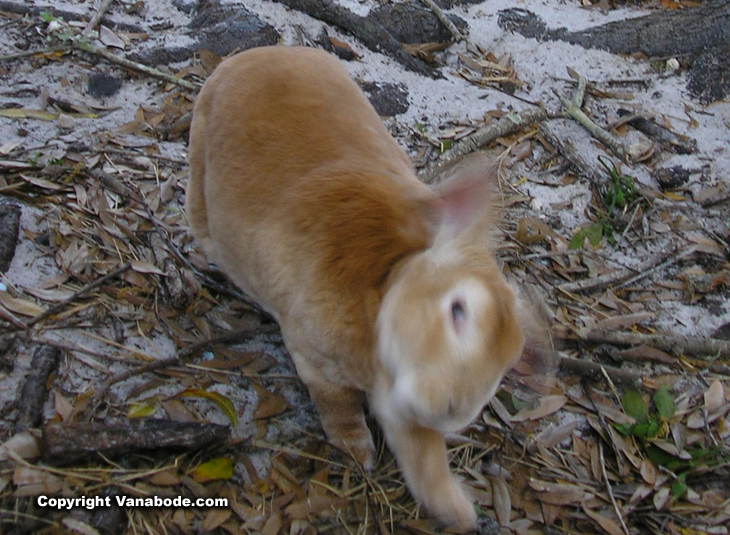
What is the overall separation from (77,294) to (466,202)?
1844mm

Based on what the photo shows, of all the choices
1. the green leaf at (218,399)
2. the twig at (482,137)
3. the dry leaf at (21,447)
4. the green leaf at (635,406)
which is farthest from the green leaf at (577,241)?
the dry leaf at (21,447)

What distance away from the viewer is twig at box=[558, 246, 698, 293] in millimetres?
3443

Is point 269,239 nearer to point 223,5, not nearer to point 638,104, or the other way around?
point 223,5

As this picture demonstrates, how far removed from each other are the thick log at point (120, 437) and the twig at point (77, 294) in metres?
0.60

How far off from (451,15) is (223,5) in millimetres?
1786

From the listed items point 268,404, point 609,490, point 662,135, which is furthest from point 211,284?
point 662,135

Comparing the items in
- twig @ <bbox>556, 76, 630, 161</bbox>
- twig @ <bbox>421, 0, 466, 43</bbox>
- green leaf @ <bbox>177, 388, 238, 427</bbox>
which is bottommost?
green leaf @ <bbox>177, 388, 238, 427</bbox>

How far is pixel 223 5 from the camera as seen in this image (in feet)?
15.3

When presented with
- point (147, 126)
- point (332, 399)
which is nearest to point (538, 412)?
point (332, 399)

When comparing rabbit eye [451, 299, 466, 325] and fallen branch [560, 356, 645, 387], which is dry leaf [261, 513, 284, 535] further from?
fallen branch [560, 356, 645, 387]

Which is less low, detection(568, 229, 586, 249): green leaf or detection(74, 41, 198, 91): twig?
detection(74, 41, 198, 91): twig

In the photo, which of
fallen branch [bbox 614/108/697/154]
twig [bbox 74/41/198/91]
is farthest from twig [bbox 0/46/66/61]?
fallen branch [bbox 614/108/697/154]

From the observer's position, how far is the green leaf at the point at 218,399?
8.84 feet

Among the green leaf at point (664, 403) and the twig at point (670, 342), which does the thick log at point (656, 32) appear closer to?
the twig at point (670, 342)
